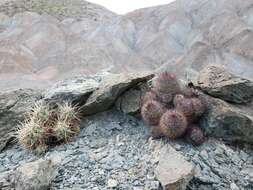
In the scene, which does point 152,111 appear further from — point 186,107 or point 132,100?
point 132,100

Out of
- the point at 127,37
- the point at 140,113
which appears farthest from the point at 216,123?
the point at 127,37

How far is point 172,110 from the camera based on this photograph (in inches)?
299

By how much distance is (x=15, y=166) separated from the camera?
26.1 feet

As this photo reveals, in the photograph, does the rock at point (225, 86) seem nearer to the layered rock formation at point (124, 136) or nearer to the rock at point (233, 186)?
the layered rock formation at point (124, 136)

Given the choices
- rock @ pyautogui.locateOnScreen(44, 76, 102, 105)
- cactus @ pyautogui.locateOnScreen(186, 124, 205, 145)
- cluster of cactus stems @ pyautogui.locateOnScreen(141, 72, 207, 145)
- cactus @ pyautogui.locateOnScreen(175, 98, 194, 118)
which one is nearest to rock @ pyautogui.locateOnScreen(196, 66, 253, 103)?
cluster of cactus stems @ pyautogui.locateOnScreen(141, 72, 207, 145)

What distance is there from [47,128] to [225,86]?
3304 mm

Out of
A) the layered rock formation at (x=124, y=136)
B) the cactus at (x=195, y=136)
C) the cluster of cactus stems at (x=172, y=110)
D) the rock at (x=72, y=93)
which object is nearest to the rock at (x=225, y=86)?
the layered rock formation at (x=124, y=136)

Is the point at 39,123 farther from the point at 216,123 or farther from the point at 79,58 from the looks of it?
the point at 79,58

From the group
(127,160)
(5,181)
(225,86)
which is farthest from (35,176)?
(225,86)

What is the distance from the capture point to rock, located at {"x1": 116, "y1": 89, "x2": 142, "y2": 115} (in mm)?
8617

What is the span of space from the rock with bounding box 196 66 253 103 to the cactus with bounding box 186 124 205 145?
0.93 meters

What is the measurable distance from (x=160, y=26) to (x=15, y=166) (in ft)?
48.3

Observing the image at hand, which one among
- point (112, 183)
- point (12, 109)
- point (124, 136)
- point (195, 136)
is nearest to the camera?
point (112, 183)

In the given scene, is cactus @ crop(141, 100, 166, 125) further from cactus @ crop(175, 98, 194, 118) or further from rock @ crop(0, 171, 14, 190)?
rock @ crop(0, 171, 14, 190)
